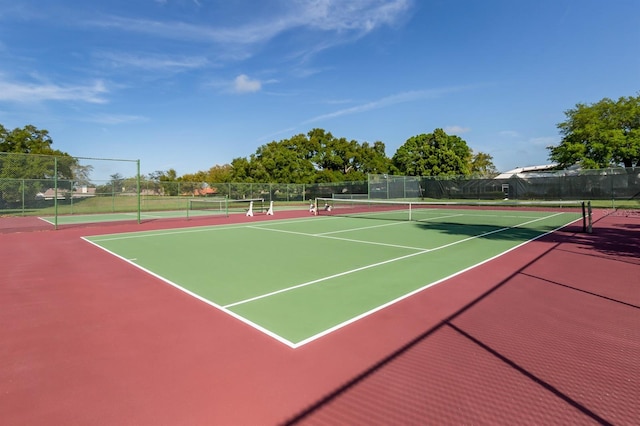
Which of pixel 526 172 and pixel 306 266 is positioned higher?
pixel 526 172

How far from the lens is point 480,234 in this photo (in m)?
12.2

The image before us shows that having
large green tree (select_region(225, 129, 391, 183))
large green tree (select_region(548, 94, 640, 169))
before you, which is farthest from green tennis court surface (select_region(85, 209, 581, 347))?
large green tree (select_region(225, 129, 391, 183))

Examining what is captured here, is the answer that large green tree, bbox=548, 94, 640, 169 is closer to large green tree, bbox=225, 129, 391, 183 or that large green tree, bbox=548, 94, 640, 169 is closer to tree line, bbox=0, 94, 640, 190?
tree line, bbox=0, 94, 640, 190

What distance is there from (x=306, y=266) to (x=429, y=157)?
150 feet

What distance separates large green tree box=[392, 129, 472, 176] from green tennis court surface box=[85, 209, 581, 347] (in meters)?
37.0

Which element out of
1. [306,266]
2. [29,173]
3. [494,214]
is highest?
[29,173]

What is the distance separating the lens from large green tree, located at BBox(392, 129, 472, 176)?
48281 millimetres

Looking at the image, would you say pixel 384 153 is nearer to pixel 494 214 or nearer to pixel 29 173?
pixel 494 214

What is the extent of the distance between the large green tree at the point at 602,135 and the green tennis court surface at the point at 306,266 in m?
28.9

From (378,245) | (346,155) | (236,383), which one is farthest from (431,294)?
(346,155)

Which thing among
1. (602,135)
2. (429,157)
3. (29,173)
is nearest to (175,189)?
(29,173)

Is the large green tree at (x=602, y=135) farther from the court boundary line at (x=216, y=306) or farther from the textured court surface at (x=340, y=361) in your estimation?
the court boundary line at (x=216, y=306)

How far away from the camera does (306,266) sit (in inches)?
295

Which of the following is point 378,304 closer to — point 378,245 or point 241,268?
point 241,268
